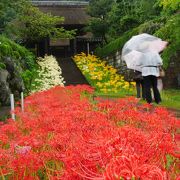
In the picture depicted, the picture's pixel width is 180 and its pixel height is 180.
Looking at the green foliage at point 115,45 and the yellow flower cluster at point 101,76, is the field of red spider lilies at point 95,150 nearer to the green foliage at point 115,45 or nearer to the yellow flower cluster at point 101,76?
the yellow flower cluster at point 101,76

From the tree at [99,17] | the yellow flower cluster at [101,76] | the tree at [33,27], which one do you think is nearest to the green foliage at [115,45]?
the yellow flower cluster at [101,76]

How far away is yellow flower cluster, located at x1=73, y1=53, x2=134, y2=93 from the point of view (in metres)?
19.2

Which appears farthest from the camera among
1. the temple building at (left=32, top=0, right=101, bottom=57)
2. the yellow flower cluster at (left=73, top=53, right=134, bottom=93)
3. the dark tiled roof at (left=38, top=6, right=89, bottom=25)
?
the dark tiled roof at (left=38, top=6, right=89, bottom=25)

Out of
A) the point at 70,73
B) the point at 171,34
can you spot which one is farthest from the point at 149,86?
the point at 70,73

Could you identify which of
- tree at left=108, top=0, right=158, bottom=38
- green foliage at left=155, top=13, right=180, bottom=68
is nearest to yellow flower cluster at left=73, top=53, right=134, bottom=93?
tree at left=108, top=0, right=158, bottom=38

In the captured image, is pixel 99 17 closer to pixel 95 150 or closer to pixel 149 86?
pixel 149 86

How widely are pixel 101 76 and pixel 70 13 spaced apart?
51.0 feet

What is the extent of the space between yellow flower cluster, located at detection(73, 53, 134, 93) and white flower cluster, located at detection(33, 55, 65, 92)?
60.9 inches

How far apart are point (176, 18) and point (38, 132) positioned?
22.3ft

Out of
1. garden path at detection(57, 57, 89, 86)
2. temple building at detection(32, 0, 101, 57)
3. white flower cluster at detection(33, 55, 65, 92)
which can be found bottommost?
garden path at detection(57, 57, 89, 86)

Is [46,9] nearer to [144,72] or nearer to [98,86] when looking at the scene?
[98,86]

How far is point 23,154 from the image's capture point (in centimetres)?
314

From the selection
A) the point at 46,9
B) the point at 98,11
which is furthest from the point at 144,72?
the point at 46,9

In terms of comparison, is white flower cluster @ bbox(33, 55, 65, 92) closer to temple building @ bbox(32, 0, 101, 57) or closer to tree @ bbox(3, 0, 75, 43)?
tree @ bbox(3, 0, 75, 43)
